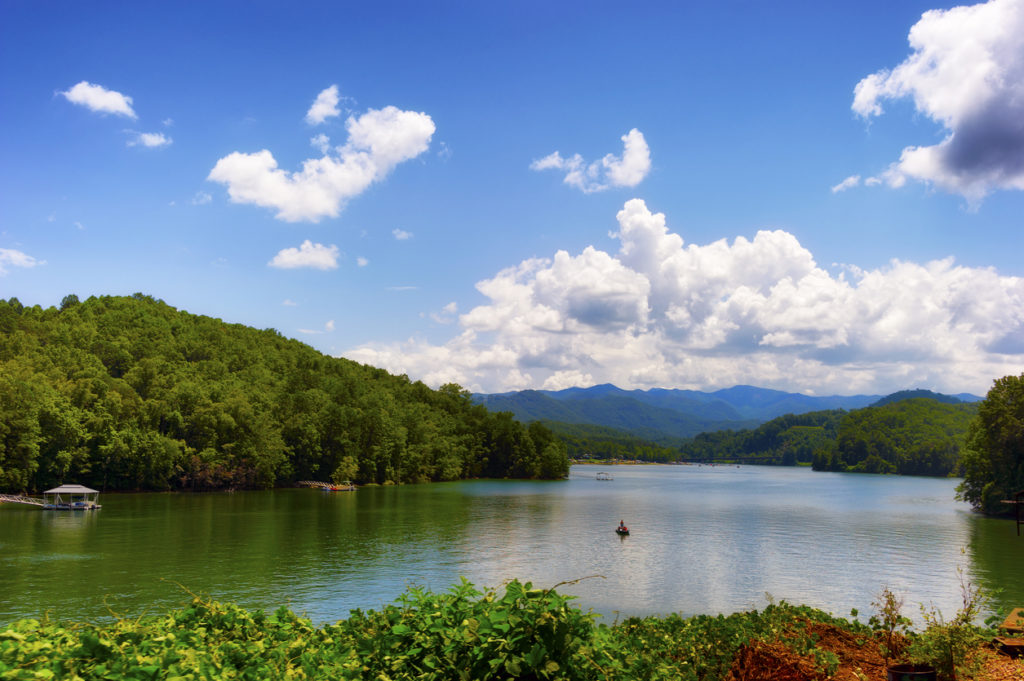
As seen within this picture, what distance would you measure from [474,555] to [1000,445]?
61.0 meters

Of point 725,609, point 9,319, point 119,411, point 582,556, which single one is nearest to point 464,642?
point 725,609

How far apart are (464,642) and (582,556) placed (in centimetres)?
4202

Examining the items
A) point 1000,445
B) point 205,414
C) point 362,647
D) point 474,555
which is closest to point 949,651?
point 362,647

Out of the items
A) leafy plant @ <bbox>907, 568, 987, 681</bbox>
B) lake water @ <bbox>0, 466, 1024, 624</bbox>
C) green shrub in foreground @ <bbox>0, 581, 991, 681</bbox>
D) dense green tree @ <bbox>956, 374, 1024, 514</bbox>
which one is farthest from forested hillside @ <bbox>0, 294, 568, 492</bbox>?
leafy plant @ <bbox>907, 568, 987, 681</bbox>

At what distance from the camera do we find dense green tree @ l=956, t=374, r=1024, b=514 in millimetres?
66500

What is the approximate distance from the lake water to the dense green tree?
3910mm

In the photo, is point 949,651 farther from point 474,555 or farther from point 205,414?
point 205,414

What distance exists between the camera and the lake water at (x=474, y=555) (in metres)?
31.1

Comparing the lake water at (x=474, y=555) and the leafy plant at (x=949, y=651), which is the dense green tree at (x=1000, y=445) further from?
the leafy plant at (x=949, y=651)

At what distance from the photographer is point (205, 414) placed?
9562 cm

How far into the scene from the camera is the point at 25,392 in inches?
3056

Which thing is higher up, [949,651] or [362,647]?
[362,647]

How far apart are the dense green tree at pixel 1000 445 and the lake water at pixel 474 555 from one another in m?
3.91

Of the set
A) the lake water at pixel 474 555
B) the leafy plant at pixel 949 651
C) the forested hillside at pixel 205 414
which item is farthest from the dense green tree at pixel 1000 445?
the forested hillside at pixel 205 414
